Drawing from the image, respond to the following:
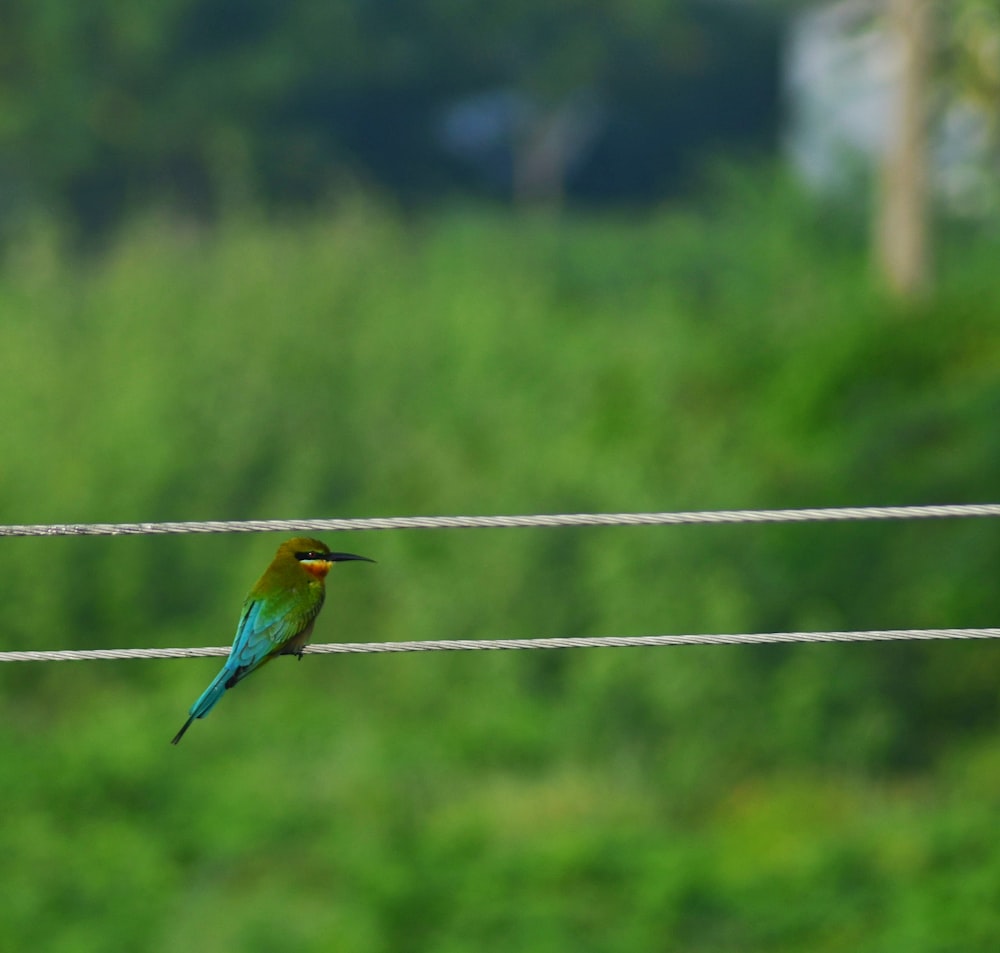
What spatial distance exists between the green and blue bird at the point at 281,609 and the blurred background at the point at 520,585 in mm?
3873

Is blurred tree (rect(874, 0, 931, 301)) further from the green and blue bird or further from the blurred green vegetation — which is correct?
the green and blue bird

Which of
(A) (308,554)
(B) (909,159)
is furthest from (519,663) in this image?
(B) (909,159)

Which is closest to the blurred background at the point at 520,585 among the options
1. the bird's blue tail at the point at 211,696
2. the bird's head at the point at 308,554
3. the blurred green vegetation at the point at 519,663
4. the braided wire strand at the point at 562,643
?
the blurred green vegetation at the point at 519,663

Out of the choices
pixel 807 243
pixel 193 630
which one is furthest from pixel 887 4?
pixel 193 630

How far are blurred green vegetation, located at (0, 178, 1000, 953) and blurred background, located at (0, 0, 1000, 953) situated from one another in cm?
2

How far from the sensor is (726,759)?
29.5 feet

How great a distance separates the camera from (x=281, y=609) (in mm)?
3828

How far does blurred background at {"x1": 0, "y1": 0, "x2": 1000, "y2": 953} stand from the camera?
26.3 ft

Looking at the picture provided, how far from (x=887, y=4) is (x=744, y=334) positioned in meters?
4.39

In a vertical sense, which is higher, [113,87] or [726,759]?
[113,87]

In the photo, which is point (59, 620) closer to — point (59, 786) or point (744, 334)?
point (59, 786)

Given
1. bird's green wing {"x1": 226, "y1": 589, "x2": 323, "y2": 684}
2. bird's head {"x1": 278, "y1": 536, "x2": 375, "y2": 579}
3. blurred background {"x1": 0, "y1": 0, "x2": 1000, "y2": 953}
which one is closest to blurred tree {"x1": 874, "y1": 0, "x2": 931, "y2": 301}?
blurred background {"x1": 0, "y1": 0, "x2": 1000, "y2": 953}

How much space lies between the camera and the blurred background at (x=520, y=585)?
8.01m

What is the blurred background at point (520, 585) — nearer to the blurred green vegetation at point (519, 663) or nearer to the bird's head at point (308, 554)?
the blurred green vegetation at point (519, 663)
